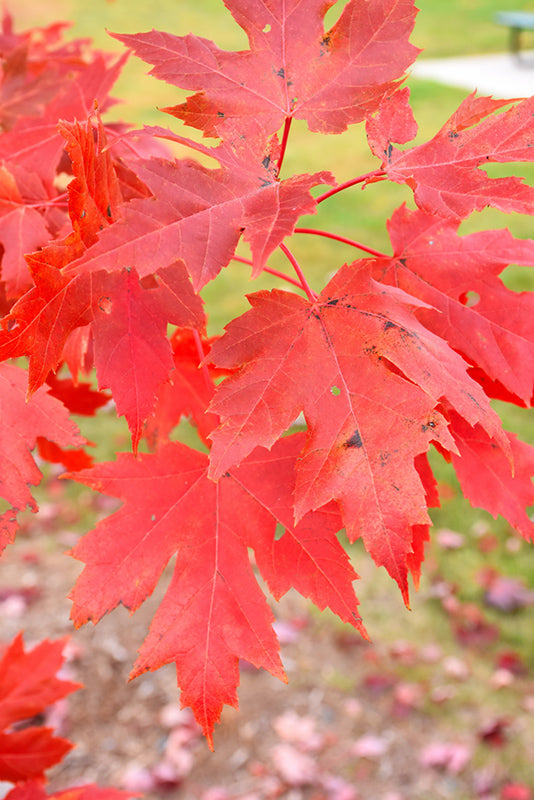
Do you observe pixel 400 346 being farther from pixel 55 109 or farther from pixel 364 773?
pixel 364 773

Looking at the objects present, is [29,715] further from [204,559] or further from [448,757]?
[448,757]

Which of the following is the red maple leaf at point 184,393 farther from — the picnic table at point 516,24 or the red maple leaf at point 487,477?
the picnic table at point 516,24

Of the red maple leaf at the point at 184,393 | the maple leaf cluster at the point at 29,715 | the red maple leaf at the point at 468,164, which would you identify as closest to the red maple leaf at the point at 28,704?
the maple leaf cluster at the point at 29,715

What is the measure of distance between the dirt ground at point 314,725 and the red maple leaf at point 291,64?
2207mm

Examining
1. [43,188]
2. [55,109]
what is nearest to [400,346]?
[43,188]

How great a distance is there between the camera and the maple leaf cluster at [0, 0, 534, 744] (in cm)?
66

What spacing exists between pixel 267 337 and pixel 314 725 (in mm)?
2231

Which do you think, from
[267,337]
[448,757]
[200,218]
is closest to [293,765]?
[448,757]

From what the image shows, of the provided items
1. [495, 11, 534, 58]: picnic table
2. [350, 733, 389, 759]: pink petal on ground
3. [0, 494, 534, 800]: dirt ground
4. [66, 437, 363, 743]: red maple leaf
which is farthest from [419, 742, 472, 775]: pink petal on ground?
[495, 11, 534, 58]: picnic table

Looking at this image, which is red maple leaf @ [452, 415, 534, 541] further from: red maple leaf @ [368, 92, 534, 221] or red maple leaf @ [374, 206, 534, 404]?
red maple leaf @ [368, 92, 534, 221]

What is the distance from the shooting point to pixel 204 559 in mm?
821

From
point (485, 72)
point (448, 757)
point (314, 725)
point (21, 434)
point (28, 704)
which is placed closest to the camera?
point (21, 434)

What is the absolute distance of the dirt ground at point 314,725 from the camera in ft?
7.91

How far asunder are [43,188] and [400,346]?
1.86ft
